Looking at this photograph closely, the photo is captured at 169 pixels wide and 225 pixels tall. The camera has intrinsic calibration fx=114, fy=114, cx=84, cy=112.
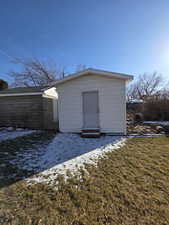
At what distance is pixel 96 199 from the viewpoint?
1.94 m

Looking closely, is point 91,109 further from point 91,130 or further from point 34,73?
point 34,73

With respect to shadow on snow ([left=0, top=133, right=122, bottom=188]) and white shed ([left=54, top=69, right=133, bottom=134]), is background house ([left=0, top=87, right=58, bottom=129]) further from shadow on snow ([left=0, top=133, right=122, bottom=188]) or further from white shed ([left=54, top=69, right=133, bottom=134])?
shadow on snow ([left=0, top=133, right=122, bottom=188])

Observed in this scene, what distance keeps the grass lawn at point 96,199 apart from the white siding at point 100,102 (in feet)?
10.8

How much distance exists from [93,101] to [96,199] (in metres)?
4.83

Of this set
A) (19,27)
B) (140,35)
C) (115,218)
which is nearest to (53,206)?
(115,218)

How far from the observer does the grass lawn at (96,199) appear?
158 cm

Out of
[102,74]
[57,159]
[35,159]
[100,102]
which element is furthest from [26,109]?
[57,159]

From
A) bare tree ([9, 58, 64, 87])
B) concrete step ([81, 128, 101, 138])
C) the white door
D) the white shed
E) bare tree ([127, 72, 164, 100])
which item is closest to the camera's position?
concrete step ([81, 128, 101, 138])

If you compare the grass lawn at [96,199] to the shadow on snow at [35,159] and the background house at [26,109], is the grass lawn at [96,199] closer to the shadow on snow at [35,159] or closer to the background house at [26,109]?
the shadow on snow at [35,159]

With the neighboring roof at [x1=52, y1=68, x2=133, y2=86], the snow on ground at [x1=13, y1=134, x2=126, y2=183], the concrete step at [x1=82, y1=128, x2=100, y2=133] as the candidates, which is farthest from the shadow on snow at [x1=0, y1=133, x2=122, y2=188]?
the neighboring roof at [x1=52, y1=68, x2=133, y2=86]

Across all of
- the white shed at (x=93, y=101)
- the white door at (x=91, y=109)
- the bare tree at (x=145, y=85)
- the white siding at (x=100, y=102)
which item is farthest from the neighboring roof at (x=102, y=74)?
the bare tree at (x=145, y=85)

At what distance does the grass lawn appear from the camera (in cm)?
158

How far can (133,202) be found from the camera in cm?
188

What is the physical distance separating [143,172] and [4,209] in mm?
2822
